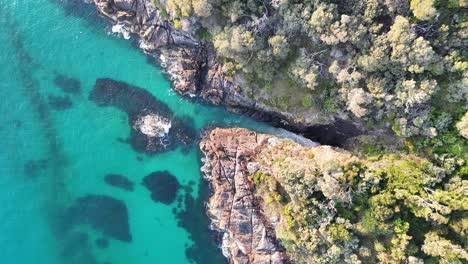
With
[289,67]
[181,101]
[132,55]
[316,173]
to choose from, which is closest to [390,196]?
[316,173]

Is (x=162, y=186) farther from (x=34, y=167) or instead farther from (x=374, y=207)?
(x=374, y=207)

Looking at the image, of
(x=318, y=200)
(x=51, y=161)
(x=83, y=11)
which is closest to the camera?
(x=318, y=200)

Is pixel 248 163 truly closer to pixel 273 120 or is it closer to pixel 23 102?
pixel 273 120

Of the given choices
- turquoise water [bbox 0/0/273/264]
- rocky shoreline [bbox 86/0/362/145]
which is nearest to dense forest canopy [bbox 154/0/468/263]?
rocky shoreline [bbox 86/0/362/145]

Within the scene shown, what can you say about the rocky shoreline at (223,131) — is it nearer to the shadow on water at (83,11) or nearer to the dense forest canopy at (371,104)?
the shadow on water at (83,11)

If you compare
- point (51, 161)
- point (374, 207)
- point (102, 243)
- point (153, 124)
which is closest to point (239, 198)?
point (153, 124)

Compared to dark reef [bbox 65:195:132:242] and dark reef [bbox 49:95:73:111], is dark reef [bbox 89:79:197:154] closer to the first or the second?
dark reef [bbox 49:95:73:111]

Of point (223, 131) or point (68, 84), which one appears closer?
point (223, 131)

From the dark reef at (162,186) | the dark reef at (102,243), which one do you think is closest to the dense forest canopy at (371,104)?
the dark reef at (162,186)
